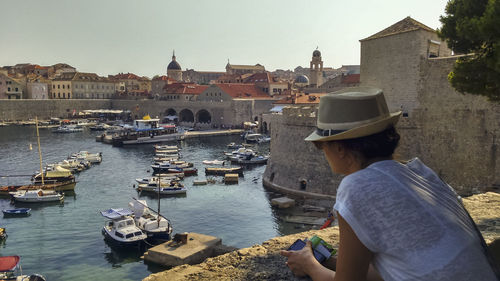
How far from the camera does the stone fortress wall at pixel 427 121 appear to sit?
14.8m

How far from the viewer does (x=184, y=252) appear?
1418cm

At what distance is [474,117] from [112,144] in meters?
39.0

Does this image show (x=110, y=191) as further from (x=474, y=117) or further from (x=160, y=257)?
(x=474, y=117)

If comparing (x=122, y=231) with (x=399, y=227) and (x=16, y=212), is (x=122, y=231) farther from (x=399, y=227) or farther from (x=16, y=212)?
(x=399, y=227)

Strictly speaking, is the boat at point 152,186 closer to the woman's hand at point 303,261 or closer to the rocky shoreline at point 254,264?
the rocky shoreline at point 254,264

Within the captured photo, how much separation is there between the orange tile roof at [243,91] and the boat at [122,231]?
140 feet

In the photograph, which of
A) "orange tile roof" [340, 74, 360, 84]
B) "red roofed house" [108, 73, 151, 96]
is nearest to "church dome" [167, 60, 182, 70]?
"red roofed house" [108, 73, 151, 96]

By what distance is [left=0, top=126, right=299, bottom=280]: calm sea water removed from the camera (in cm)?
1480

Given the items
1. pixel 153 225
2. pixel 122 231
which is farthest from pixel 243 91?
pixel 122 231

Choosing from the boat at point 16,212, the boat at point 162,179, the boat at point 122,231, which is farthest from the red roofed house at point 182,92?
the boat at point 122,231

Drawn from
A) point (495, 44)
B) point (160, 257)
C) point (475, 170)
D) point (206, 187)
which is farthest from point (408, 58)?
point (206, 187)

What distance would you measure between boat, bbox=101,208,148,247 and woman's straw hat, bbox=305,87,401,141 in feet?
52.0

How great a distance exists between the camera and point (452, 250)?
1595 mm

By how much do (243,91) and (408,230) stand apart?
60516 millimetres
